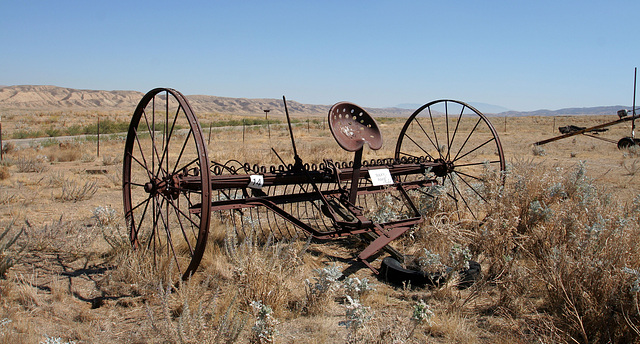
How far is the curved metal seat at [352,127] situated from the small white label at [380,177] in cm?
34

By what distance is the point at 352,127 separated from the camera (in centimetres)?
497

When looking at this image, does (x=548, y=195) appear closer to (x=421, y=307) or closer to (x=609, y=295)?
(x=609, y=295)

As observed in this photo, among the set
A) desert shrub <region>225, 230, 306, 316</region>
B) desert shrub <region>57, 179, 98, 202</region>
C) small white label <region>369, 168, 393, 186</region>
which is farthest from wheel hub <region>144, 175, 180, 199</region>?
desert shrub <region>57, 179, 98, 202</region>

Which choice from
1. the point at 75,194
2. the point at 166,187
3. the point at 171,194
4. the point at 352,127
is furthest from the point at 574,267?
the point at 75,194

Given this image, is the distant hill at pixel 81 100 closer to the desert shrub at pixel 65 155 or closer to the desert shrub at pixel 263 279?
the desert shrub at pixel 65 155

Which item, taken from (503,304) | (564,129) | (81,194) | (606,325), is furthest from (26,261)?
(564,129)

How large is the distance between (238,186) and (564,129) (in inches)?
569

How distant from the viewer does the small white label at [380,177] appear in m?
4.92

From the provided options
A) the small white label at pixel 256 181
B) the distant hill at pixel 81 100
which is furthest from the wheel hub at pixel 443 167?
the distant hill at pixel 81 100

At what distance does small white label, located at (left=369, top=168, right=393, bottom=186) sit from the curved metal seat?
0.34m

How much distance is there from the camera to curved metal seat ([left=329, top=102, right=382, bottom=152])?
4648mm

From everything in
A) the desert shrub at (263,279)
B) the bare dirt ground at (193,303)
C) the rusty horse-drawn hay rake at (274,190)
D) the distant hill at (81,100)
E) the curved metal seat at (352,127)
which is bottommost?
the bare dirt ground at (193,303)

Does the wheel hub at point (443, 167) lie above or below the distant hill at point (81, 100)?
below

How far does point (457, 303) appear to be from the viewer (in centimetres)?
344
